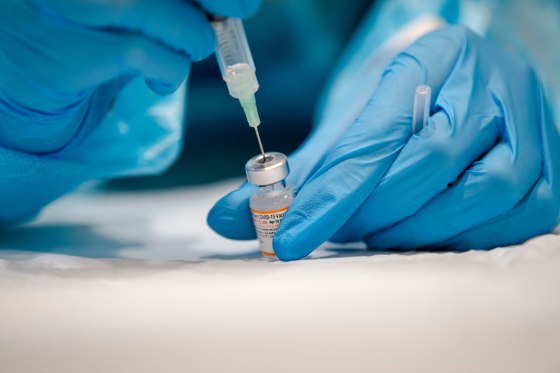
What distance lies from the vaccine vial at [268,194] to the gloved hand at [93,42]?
0.16 meters

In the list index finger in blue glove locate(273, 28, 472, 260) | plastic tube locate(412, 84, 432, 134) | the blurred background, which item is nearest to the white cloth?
index finger in blue glove locate(273, 28, 472, 260)

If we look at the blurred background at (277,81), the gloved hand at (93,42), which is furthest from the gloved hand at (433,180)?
the blurred background at (277,81)

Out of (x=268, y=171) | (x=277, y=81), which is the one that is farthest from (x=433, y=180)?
(x=277, y=81)

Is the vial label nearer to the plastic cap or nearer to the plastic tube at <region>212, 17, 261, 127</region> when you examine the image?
the plastic cap

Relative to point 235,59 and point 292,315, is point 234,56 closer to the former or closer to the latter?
point 235,59

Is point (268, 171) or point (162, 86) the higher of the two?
point (162, 86)

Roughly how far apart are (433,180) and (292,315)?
0.27m

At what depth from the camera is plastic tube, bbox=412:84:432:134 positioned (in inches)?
28.1

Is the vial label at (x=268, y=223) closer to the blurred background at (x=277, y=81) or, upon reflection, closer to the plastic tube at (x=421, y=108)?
the plastic tube at (x=421, y=108)

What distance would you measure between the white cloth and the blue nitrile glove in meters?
0.21

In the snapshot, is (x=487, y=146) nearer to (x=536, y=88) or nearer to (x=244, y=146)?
(x=536, y=88)

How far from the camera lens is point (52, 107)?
2.49 feet

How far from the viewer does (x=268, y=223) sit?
718mm

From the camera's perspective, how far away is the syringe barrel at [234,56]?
0.70 metres
